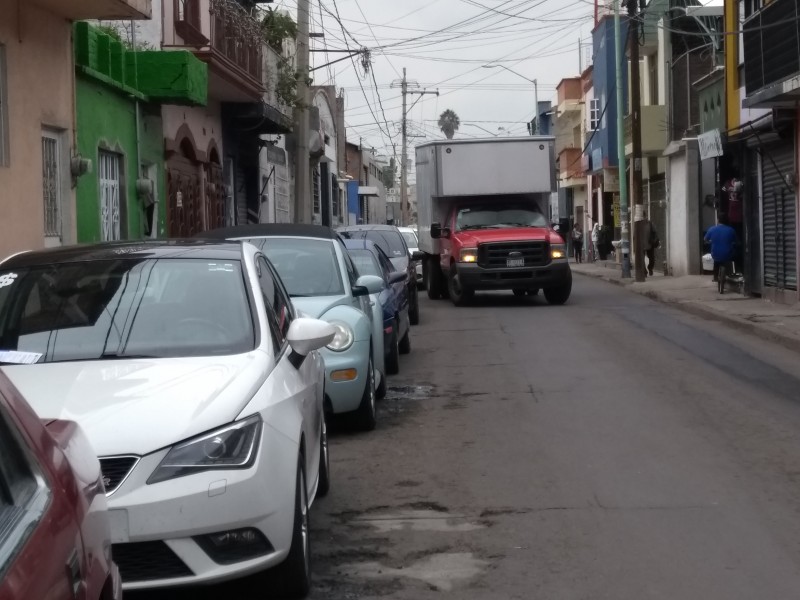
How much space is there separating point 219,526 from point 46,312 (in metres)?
1.92

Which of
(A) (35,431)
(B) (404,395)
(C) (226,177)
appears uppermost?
(C) (226,177)


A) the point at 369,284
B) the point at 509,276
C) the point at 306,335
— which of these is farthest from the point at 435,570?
the point at 509,276

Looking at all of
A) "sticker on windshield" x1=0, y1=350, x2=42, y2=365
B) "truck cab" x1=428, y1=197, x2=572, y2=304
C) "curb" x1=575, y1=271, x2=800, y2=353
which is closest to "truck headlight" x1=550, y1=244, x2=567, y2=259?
"truck cab" x1=428, y1=197, x2=572, y2=304

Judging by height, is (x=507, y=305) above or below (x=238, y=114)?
below

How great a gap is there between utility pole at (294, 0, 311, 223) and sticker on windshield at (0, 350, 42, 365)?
17770 mm

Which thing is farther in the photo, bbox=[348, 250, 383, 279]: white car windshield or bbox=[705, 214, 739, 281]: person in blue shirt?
bbox=[705, 214, 739, 281]: person in blue shirt

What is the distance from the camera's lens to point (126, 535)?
4.60m

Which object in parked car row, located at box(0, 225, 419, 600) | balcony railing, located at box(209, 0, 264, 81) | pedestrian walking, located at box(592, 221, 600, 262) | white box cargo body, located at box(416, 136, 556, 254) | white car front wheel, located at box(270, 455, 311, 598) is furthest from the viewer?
pedestrian walking, located at box(592, 221, 600, 262)

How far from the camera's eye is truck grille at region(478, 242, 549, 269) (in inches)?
887

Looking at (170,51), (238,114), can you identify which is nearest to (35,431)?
(170,51)

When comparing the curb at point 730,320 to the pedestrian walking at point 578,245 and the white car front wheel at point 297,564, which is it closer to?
the white car front wheel at point 297,564

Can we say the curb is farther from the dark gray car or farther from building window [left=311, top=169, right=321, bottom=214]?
building window [left=311, top=169, right=321, bottom=214]

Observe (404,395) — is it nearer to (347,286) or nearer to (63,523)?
(347,286)

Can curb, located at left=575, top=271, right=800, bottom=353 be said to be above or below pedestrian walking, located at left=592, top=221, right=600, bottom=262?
below
